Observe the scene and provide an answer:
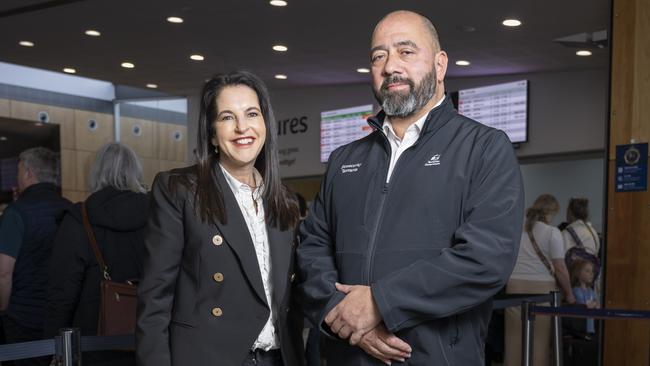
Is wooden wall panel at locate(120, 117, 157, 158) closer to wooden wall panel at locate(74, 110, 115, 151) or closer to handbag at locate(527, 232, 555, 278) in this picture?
wooden wall panel at locate(74, 110, 115, 151)

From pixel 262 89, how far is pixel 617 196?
11.5 ft

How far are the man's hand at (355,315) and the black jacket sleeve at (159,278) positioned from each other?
0.42 meters

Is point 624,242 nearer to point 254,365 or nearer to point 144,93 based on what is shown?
point 254,365

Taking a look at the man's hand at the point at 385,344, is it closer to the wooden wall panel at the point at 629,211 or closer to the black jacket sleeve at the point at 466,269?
the black jacket sleeve at the point at 466,269

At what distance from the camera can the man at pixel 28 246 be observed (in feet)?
13.0

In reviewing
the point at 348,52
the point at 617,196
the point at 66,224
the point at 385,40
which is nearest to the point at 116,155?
the point at 66,224

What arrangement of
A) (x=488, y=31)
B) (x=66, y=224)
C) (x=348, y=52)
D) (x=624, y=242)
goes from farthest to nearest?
(x=348, y=52) → (x=488, y=31) → (x=624, y=242) → (x=66, y=224)

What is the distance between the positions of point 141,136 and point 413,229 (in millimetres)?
12132

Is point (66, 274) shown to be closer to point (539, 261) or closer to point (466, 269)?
point (466, 269)

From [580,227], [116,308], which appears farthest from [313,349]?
[580,227]

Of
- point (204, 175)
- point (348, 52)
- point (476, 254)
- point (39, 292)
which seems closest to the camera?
point (476, 254)

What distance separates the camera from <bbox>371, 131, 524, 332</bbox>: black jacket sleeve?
2.04 m

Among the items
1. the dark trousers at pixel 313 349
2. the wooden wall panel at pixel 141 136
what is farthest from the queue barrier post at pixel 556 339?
the wooden wall panel at pixel 141 136

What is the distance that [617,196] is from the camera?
520 cm
